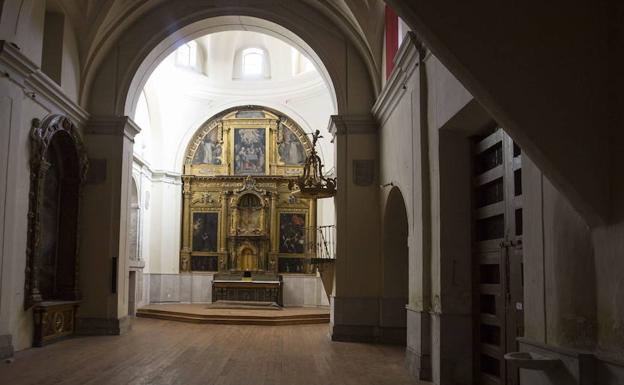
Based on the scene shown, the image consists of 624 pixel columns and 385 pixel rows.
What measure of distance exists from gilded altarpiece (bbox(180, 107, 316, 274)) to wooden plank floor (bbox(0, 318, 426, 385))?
8.50 metres

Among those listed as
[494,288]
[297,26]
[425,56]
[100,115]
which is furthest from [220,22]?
[494,288]

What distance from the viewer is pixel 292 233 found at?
890 inches

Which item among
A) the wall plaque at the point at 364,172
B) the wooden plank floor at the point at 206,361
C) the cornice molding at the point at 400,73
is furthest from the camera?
the wall plaque at the point at 364,172

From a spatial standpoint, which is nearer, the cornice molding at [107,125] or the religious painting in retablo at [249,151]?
the cornice molding at [107,125]

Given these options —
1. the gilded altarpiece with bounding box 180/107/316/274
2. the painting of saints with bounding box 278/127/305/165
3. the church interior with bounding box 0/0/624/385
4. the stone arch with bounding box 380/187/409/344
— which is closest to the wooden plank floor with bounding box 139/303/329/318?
the church interior with bounding box 0/0/624/385

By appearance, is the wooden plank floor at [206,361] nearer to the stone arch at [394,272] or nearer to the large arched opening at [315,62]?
the stone arch at [394,272]

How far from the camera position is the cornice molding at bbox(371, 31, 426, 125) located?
900cm

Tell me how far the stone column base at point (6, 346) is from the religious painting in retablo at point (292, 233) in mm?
13237

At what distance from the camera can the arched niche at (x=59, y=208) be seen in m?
11.6

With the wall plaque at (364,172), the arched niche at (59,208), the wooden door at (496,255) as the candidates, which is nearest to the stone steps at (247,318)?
the arched niche at (59,208)

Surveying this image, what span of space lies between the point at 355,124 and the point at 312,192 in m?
1.94

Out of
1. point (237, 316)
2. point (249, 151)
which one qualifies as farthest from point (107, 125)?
point (249, 151)

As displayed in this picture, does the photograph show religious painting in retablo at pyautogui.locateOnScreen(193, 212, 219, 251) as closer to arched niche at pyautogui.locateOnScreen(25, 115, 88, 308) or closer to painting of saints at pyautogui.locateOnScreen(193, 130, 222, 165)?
painting of saints at pyautogui.locateOnScreen(193, 130, 222, 165)

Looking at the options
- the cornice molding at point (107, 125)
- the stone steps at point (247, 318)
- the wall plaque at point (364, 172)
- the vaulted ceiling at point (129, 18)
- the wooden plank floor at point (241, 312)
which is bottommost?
the stone steps at point (247, 318)
